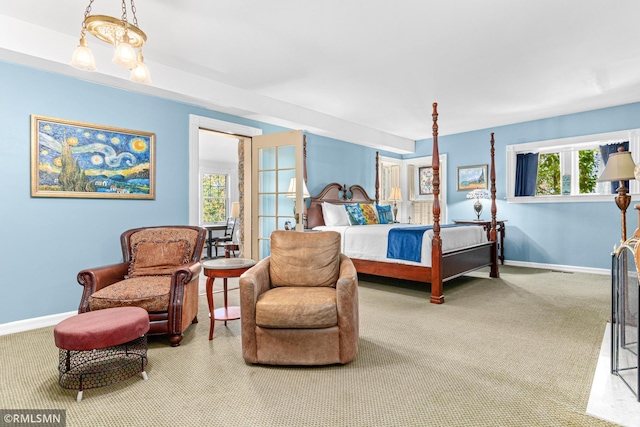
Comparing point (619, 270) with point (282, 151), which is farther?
point (282, 151)

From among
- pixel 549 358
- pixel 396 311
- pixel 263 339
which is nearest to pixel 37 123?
pixel 263 339

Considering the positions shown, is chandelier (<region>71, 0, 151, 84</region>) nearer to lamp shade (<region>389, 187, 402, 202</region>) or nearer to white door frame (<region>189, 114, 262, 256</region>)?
white door frame (<region>189, 114, 262, 256</region>)

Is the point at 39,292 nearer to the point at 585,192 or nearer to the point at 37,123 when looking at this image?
the point at 37,123

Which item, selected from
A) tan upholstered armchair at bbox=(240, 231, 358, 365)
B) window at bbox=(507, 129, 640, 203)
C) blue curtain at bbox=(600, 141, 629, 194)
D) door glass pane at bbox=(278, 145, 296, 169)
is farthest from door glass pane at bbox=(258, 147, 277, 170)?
blue curtain at bbox=(600, 141, 629, 194)

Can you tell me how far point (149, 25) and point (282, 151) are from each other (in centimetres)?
212

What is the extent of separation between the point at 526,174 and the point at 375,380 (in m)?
5.29

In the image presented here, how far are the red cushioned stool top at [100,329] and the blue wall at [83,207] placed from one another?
55.4 inches

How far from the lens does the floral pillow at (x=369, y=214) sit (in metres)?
5.60

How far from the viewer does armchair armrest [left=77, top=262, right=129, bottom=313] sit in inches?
100

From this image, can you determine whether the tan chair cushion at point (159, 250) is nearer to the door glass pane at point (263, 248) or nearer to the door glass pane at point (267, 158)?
the door glass pane at point (263, 248)

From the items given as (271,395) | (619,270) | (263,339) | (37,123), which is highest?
(37,123)

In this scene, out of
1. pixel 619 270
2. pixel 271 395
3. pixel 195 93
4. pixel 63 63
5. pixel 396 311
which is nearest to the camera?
pixel 271 395

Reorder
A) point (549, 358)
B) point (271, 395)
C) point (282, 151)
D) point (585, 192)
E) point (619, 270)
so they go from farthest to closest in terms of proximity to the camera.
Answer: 1. point (585, 192)
2. point (282, 151)
3. point (549, 358)
4. point (619, 270)
5. point (271, 395)

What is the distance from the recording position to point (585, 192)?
5.43m
